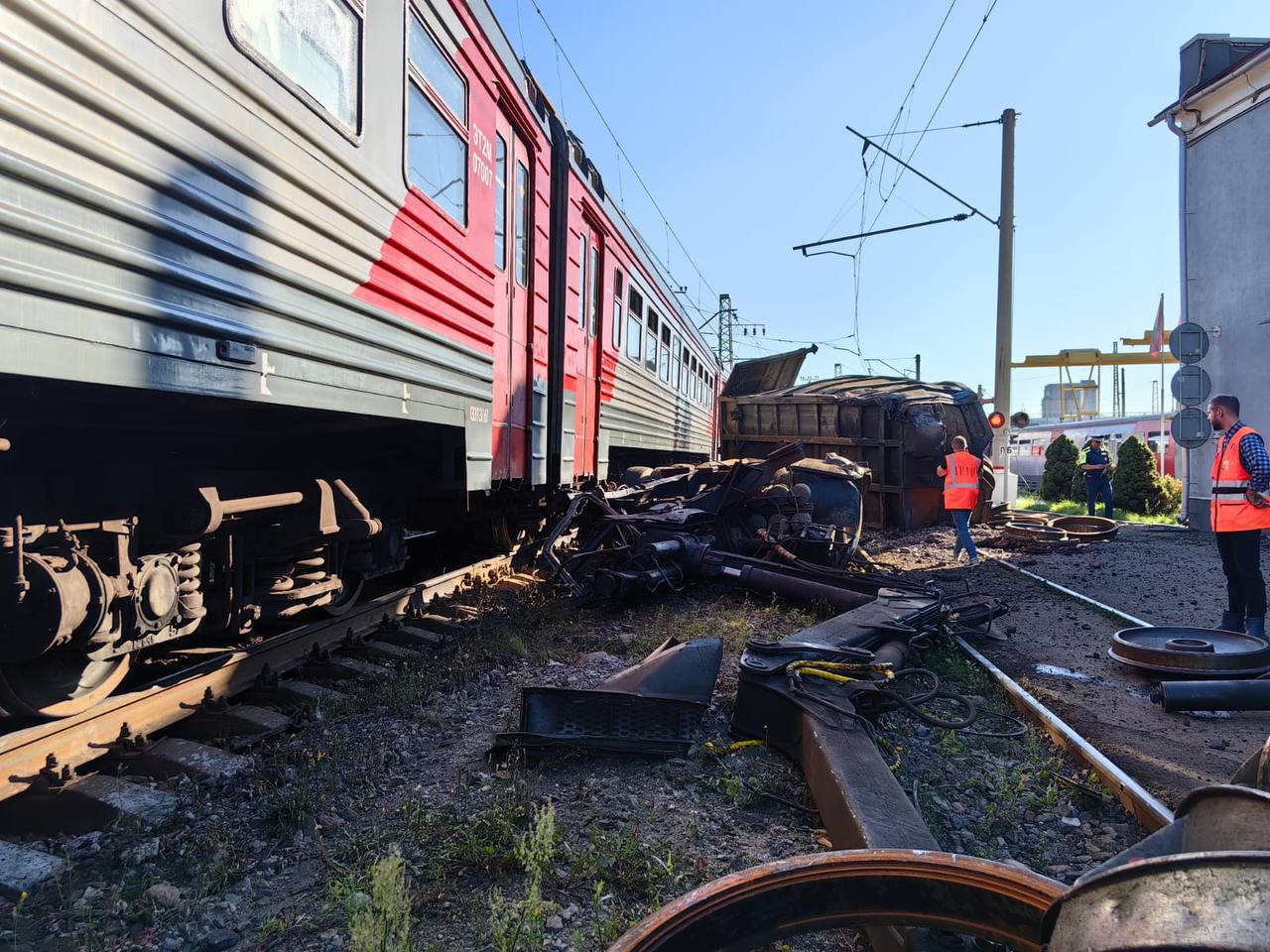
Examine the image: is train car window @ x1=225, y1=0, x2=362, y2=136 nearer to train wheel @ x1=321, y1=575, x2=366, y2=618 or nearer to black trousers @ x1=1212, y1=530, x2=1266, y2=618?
train wheel @ x1=321, y1=575, x2=366, y2=618

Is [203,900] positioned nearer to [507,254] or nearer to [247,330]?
[247,330]

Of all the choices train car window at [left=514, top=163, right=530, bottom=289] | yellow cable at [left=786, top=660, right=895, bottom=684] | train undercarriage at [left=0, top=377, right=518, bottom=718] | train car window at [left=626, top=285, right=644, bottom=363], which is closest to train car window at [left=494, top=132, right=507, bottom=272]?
train car window at [left=514, top=163, right=530, bottom=289]

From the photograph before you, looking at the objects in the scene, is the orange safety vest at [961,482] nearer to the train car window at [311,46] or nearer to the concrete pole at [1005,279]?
the concrete pole at [1005,279]

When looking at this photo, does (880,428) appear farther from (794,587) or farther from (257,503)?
(257,503)

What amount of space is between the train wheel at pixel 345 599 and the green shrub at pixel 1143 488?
1651cm

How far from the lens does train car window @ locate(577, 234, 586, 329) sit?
7.71 meters

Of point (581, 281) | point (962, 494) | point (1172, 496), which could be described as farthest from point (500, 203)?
point (1172, 496)

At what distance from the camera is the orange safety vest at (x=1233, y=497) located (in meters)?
5.23

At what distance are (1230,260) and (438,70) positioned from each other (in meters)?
13.1

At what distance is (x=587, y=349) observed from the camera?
811 cm

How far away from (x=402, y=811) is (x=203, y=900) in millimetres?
623

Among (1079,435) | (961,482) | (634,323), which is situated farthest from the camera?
(1079,435)

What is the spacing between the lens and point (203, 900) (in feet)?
6.90

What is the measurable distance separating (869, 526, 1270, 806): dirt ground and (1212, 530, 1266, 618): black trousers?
1.82 feet
